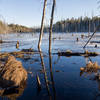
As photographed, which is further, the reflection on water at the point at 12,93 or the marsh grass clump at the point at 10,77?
the marsh grass clump at the point at 10,77

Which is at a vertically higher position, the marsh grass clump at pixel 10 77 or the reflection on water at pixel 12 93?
the marsh grass clump at pixel 10 77

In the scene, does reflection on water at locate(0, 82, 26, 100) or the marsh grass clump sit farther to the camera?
the marsh grass clump

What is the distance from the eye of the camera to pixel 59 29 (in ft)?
461

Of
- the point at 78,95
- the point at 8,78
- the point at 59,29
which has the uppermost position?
the point at 59,29

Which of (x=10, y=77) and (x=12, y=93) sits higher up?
(x=10, y=77)

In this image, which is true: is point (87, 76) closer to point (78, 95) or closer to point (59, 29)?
point (78, 95)

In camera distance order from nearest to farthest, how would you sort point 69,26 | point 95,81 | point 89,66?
point 95,81
point 89,66
point 69,26

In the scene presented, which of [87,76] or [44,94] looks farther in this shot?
[87,76]

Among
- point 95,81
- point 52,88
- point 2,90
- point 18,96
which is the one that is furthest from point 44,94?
point 95,81

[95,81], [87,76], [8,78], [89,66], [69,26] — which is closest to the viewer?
[8,78]

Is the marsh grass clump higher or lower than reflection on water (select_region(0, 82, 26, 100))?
higher

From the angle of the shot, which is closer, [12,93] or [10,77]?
[12,93]

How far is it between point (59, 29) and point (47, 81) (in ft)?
447

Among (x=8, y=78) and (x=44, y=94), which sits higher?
(x=8, y=78)
